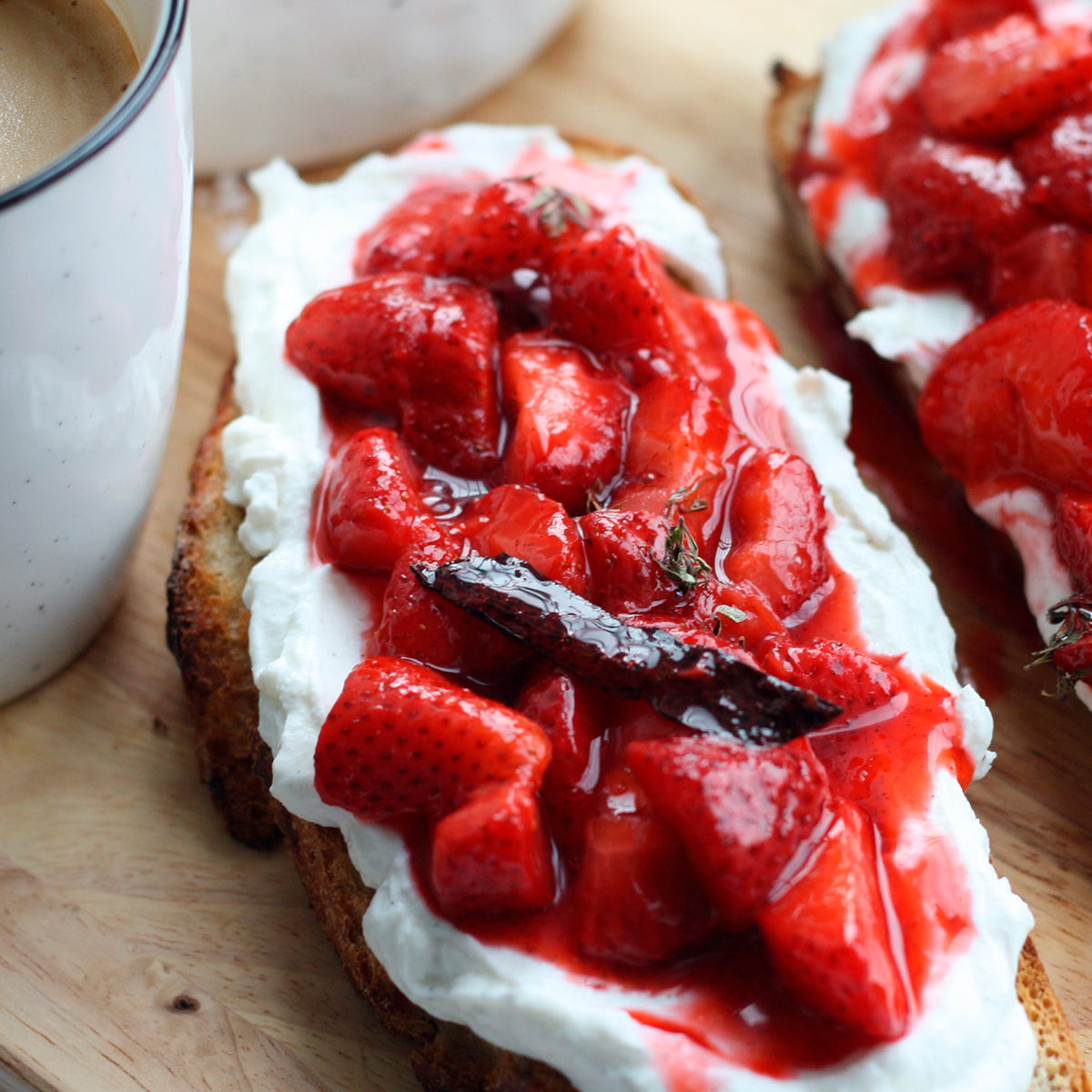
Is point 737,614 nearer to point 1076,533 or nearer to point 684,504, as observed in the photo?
point 684,504

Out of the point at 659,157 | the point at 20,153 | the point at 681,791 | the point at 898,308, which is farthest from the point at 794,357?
the point at 20,153

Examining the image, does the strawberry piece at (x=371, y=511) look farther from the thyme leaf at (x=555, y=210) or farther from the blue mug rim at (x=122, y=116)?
the blue mug rim at (x=122, y=116)

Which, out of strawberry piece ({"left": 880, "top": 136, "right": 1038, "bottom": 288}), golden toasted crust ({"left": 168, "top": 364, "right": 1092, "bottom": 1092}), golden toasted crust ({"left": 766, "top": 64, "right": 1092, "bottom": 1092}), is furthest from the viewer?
golden toasted crust ({"left": 766, "top": 64, "right": 1092, "bottom": 1092})

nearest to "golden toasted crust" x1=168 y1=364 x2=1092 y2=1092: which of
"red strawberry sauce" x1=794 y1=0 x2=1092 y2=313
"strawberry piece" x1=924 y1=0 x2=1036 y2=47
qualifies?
"red strawberry sauce" x1=794 y1=0 x2=1092 y2=313

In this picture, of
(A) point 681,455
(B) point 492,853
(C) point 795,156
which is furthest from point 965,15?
(B) point 492,853

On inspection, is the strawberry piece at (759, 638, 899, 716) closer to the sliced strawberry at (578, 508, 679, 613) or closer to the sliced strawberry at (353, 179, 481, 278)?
the sliced strawberry at (578, 508, 679, 613)

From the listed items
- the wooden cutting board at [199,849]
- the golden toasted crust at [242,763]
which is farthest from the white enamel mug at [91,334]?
the wooden cutting board at [199,849]
